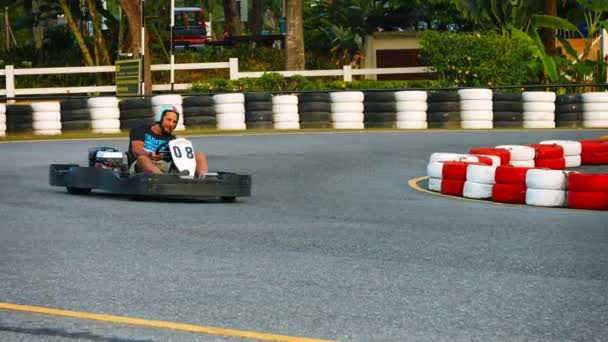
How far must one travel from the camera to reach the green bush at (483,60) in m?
32.8

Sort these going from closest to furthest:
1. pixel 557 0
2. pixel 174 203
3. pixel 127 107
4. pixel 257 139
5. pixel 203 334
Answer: pixel 203 334 → pixel 174 203 → pixel 257 139 → pixel 127 107 → pixel 557 0

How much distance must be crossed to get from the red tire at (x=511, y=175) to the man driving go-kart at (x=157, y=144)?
306 cm

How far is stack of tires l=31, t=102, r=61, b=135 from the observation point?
84.4ft

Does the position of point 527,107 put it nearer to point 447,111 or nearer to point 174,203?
point 447,111

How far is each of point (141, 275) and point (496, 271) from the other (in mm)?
2243

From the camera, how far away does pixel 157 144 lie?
546 inches

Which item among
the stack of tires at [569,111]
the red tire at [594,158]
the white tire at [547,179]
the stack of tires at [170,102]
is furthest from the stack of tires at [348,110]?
the white tire at [547,179]

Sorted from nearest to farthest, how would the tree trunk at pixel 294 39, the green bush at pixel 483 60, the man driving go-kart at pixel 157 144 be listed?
the man driving go-kart at pixel 157 144 → the green bush at pixel 483 60 → the tree trunk at pixel 294 39

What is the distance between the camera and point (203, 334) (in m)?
6.43

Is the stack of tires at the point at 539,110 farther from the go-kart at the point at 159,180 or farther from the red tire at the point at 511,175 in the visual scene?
the go-kart at the point at 159,180

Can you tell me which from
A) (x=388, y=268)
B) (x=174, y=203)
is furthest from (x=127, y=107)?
(x=388, y=268)

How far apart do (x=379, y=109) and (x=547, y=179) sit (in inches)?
559

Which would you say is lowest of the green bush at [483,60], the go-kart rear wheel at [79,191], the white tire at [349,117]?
the go-kart rear wheel at [79,191]

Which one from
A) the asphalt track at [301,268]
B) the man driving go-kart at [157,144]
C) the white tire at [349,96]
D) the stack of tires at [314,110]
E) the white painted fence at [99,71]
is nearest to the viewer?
the asphalt track at [301,268]
